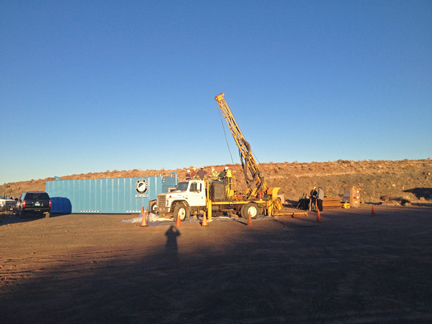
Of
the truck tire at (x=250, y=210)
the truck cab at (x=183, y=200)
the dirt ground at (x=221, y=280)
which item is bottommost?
the dirt ground at (x=221, y=280)

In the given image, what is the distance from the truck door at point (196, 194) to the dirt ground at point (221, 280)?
6.03m

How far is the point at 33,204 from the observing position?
2236 centimetres

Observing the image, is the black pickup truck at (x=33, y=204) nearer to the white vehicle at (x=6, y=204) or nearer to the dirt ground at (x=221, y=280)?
the white vehicle at (x=6, y=204)

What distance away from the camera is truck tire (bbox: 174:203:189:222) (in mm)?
17666

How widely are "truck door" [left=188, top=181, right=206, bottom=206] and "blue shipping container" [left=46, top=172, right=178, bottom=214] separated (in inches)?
216

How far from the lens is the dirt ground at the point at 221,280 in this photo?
4875 mm

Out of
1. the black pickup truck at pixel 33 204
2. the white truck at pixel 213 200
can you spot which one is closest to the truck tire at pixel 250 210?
the white truck at pixel 213 200

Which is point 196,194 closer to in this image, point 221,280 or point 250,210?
point 250,210

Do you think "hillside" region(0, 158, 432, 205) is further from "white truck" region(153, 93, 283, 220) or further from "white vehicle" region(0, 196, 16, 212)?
"white vehicle" region(0, 196, 16, 212)

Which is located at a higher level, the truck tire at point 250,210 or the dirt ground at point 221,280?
the truck tire at point 250,210

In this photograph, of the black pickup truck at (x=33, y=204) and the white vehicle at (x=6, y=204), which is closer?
the black pickup truck at (x=33, y=204)

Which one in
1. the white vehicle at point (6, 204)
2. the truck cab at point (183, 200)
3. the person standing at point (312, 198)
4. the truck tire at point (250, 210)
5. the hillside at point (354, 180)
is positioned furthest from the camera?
the hillside at point (354, 180)

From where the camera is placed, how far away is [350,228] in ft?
47.1

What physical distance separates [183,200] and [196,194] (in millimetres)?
817
